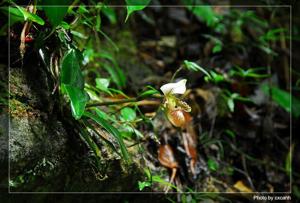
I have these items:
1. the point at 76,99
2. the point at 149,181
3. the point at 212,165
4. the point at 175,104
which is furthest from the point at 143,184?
the point at 212,165

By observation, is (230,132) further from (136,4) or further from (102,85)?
(136,4)

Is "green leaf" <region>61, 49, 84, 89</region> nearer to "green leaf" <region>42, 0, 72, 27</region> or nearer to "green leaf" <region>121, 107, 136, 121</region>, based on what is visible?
"green leaf" <region>42, 0, 72, 27</region>

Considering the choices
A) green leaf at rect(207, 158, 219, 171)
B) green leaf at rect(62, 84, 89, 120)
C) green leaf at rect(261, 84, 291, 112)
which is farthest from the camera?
green leaf at rect(261, 84, 291, 112)

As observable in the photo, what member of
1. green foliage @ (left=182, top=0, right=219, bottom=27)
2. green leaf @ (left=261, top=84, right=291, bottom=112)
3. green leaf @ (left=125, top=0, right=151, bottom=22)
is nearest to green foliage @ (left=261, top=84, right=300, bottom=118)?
green leaf @ (left=261, top=84, right=291, bottom=112)

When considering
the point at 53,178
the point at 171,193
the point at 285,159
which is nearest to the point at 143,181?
the point at 171,193

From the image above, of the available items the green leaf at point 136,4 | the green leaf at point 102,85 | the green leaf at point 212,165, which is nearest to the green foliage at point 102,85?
the green leaf at point 102,85

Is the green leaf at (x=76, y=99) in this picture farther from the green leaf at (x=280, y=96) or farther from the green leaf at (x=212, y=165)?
the green leaf at (x=280, y=96)
